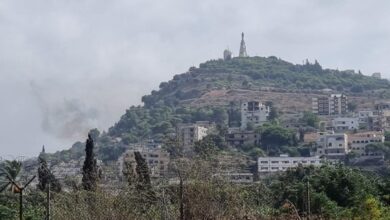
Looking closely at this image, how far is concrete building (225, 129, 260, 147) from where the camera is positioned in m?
81.2

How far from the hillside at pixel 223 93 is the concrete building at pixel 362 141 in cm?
2204

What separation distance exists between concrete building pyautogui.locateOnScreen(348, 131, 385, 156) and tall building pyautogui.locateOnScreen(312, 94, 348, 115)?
843 inches

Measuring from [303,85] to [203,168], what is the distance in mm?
109360

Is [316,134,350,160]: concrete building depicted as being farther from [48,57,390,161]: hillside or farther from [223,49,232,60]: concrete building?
[223,49,232,60]: concrete building

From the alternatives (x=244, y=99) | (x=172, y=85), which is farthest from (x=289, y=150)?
(x=172, y=85)

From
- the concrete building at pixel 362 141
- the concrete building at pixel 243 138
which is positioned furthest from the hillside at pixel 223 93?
the concrete building at pixel 362 141

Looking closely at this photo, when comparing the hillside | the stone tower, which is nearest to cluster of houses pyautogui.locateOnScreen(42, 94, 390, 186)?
the hillside

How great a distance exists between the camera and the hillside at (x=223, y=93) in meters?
102

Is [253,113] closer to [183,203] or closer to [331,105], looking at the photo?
[331,105]

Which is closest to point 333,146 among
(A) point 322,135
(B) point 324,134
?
(A) point 322,135

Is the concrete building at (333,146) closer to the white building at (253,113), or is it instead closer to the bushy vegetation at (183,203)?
the white building at (253,113)

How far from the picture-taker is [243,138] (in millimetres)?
82500

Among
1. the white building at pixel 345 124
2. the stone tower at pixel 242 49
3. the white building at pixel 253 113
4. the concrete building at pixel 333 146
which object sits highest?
the stone tower at pixel 242 49

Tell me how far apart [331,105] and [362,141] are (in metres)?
24.7
